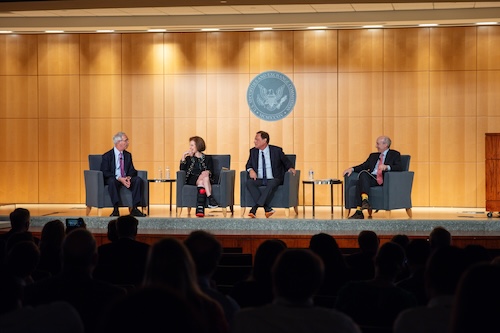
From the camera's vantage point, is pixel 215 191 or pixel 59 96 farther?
pixel 59 96

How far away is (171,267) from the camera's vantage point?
7.95 feet

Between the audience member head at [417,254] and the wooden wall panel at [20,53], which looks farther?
the wooden wall panel at [20,53]

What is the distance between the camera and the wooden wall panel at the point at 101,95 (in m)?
13.5

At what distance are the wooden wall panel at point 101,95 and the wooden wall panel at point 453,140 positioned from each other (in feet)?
17.2

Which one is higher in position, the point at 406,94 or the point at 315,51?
the point at 315,51

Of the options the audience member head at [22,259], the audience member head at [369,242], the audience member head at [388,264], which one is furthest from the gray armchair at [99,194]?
the audience member head at [388,264]

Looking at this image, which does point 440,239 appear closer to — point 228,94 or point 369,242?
point 369,242

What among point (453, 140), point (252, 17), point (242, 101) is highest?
point (252, 17)

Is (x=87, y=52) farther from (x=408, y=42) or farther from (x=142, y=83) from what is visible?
(x=408, y=42)

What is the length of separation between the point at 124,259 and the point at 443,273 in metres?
2.58

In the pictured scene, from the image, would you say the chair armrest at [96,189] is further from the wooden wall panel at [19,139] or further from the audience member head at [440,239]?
the audience member head at [440,239]

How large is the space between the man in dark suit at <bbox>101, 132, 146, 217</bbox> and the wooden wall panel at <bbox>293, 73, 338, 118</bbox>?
3437mm

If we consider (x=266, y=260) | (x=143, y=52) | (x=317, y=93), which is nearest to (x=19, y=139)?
(x=143, y=52)

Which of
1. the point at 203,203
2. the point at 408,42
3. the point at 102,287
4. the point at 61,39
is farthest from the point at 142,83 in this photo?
the point at 102,287
